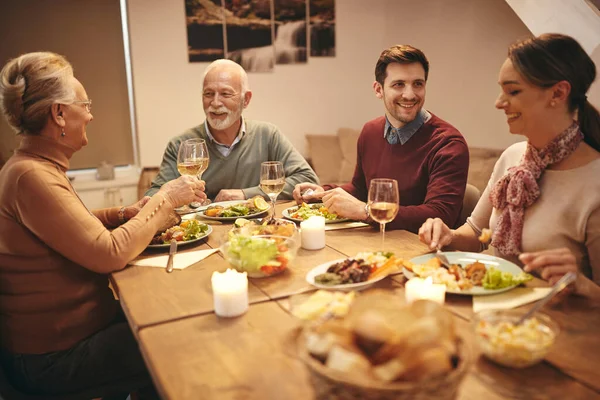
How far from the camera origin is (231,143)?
3.03m

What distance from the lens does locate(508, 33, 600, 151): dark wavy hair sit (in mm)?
1508

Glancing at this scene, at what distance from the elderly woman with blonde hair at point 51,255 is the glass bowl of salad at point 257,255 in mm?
351

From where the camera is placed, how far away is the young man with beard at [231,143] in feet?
9.51

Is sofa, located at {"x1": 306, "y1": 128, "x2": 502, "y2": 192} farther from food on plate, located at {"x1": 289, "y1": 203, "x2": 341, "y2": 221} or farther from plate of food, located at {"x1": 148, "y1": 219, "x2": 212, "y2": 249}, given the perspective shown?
plate of food, located at {"x1": 148, "y1": 219, "x2": 212, "y2": 249}

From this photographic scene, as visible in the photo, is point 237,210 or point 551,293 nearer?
point 551,293

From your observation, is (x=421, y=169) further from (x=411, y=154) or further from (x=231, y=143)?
(x=231, y=143)

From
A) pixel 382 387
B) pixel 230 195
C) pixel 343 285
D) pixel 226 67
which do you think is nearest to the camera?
pixel 382 387

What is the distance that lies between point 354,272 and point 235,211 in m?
0.98

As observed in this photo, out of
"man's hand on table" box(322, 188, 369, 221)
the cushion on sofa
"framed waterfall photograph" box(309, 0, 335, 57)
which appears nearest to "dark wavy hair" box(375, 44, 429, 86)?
"man's hand on table" box(322, 188, 369, 221)

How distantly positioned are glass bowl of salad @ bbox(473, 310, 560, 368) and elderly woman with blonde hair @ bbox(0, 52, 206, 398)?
3.54 ft

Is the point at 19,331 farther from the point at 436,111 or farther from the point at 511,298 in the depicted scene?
the point at 436,111

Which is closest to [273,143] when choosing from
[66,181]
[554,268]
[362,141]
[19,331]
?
[362,141]

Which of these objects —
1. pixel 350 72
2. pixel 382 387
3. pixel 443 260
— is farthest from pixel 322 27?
pixel 382 387

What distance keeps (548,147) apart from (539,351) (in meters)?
0.81
